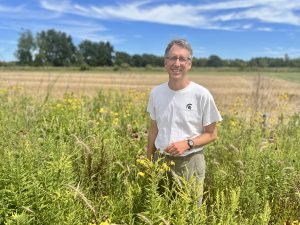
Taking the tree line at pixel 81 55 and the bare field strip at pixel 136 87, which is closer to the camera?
the bare field strip at pixel 136 87

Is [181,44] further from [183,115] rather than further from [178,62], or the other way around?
[183,115]

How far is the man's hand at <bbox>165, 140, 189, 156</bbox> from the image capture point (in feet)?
9.64

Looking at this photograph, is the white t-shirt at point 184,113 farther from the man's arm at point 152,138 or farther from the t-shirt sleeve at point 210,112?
the man's arm at point 152,138

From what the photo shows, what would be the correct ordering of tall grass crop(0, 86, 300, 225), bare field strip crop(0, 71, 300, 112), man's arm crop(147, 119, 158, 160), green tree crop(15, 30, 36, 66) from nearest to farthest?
tall grass crop(0, 86, 300, 225) < man's arm crop(147, 119, 158, 160) < bare field strip crop(0, 71, 300, 112) < green tree crop(15, 30, 36, 66)

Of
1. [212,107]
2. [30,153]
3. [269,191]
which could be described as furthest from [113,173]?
[269,191]

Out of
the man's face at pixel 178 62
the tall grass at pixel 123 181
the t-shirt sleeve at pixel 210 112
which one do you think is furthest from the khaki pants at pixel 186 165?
the man's face at pixel 178 62

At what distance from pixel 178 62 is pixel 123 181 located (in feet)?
3.75

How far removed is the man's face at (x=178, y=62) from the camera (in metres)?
3.00

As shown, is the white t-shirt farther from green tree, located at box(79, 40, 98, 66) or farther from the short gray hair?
green tree, located at box(79, 40, 98, 66)

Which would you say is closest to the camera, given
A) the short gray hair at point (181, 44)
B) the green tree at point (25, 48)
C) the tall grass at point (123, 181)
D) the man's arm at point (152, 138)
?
the tall grass at point (123, 181)

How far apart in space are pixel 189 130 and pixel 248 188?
2.46 ft

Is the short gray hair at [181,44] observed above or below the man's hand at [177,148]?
above

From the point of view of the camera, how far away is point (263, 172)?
3.56 m

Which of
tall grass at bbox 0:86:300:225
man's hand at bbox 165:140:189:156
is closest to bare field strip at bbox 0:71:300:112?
tall grass at bbox 0:86:300:225
